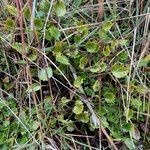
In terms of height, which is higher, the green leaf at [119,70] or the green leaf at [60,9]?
the green leaf at [60,9]

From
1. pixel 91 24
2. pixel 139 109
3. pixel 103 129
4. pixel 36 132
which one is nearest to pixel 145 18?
pixel 91 24

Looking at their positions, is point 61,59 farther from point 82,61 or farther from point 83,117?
point 83,117

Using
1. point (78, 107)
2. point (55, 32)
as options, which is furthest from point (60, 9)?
point (78, 107)

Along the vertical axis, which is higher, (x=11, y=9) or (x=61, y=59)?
(x=11, y=9)

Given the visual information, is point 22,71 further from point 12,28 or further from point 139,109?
point 139,109

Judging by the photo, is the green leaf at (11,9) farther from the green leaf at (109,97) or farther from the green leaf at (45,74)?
Result: the green leaf at (109,97)

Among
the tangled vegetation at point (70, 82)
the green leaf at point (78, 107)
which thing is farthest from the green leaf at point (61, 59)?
the green leaf at point (78, 107)
